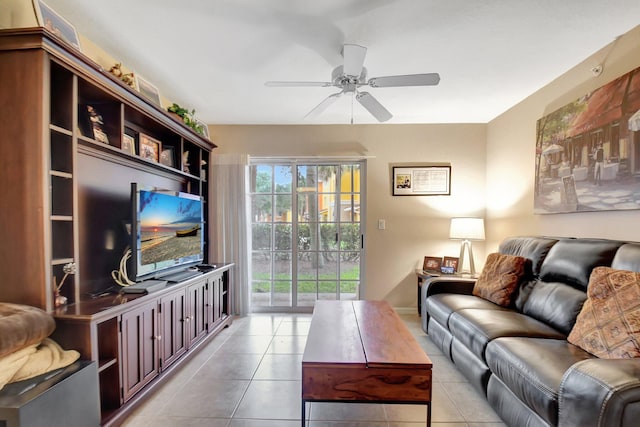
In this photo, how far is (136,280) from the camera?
2.00m

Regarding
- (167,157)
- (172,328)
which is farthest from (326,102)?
(172,328)

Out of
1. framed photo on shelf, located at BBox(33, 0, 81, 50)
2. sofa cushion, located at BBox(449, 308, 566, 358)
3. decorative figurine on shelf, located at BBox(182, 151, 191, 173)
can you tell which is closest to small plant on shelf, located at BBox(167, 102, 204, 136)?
decorative figurine on shelf, located at BBox(182, 151, 191, 173)

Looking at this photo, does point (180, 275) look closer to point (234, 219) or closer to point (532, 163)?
point (234, 219)

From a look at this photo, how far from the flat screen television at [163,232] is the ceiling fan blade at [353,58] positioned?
1687 mm

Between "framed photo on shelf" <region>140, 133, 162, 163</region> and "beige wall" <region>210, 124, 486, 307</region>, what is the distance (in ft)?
4.43

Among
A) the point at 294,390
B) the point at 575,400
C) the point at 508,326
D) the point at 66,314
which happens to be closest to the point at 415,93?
the point at 508,326

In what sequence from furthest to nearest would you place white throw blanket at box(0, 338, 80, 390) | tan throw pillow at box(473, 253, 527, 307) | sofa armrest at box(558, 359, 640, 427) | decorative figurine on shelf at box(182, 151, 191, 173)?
decorative figurine on shelf at box(182, 151, 191, 173)
tan throw pillow at box(473, 253, 527, 307)
white throw blanket at box(0, 338, 80, 390)
sofa armrest at box(558, 359, 640, 427)

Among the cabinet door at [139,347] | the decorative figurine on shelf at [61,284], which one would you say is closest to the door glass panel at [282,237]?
the cabinet door at [139,347]

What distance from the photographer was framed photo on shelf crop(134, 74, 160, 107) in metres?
2.26

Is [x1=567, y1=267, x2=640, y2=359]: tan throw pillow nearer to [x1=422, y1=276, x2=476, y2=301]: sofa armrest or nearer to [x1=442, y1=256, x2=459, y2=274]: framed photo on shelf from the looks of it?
[x1=422, y1=276, x2=476, y2=301]: sofa armrest

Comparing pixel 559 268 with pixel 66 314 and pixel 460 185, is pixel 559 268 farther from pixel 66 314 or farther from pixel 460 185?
pixel 66 314

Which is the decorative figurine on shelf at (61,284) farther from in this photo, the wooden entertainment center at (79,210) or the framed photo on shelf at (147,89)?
the framed photo on shelf at (147,89)

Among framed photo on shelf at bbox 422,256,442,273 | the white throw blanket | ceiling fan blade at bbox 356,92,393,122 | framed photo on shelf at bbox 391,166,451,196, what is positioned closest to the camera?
the white throw blanket

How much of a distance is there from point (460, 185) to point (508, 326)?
218 centimetres
